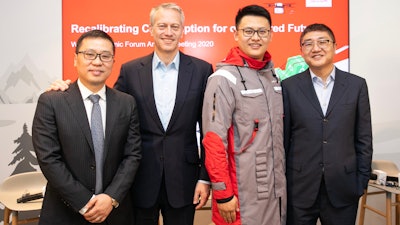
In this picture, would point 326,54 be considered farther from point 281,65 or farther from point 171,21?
point 281,65

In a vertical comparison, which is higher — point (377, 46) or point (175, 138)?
point (377, 46)

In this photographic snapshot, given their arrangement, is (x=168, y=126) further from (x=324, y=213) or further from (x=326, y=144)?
(x=324, y=213)

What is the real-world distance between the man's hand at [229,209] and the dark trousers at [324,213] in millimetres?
460

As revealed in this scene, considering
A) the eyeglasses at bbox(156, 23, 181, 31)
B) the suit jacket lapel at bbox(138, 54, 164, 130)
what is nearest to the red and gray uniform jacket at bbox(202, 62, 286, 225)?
the suit jacket lapel at bbox(138, 54, 164, 130)

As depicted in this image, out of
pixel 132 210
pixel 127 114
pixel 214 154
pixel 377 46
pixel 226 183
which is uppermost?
pixel 377 46

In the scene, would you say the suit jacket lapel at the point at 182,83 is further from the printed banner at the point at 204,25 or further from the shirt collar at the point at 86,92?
the printed banner at the point at 204,25

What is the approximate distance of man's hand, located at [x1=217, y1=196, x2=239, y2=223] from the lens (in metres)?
1.81

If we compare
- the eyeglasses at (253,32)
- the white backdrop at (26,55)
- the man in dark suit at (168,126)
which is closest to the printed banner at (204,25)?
the white backdrop at (26,55)

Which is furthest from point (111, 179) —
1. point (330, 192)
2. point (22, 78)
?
point (22, 78)

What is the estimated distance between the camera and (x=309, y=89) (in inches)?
84.0

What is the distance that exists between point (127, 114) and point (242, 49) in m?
0.78

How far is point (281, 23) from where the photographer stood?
3.61 meters

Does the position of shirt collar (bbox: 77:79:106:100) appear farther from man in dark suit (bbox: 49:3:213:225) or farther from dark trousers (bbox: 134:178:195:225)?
dark trousers (bbox: 134:178:195:225)

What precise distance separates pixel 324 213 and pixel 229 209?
67 cm
